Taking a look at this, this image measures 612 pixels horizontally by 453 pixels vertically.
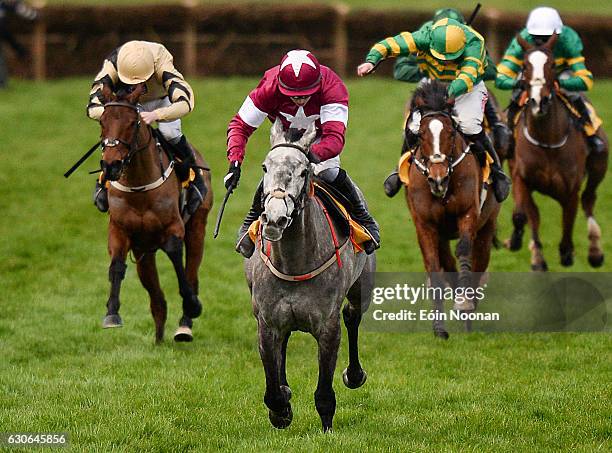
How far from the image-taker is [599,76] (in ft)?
81.4

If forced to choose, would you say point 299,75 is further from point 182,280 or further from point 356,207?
point 182,280

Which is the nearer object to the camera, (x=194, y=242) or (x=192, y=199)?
(x=192, y=199)

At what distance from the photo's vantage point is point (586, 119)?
12633mm

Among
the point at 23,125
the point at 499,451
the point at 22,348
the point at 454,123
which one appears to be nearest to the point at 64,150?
the point at 23,125

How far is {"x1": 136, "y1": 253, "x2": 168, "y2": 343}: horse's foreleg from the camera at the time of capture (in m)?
10.5

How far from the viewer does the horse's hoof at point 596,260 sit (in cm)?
1329

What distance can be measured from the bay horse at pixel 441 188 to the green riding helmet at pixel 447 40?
56cm

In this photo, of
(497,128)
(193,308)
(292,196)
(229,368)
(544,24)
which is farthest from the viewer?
(544,24)

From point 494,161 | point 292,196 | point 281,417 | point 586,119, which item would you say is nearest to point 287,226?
point 292,196

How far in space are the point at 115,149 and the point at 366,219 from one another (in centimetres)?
210

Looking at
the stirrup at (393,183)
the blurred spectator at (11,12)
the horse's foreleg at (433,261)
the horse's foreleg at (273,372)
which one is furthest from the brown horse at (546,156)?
the blurred spectator at (11,12)

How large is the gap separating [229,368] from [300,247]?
9.33ft

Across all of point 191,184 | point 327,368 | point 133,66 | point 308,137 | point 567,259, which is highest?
point 308,137

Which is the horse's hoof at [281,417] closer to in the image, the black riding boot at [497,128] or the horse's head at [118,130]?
the horse's head at [118,130]
